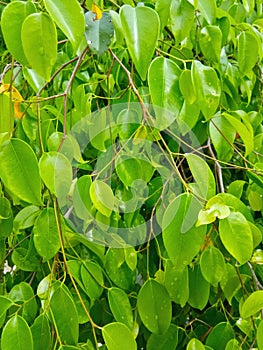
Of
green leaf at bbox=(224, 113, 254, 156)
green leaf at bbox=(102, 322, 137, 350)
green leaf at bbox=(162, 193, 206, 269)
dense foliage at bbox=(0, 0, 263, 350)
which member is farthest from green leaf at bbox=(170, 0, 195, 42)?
green leaf at bbox=(102, 322, 137, 350)

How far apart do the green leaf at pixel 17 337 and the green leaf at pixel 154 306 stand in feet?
0.50

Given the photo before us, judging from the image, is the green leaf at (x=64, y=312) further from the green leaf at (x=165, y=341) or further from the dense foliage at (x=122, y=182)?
the green leaf at (x=165, y=341)

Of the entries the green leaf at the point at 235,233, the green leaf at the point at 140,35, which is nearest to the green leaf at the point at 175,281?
the green leaf at the point at 235,233

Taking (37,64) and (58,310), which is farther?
Result: (58,310)

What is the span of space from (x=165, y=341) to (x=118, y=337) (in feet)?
0.75

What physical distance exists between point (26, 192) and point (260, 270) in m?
0.45

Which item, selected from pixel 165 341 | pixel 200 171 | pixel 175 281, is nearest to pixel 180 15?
pixel 200 171

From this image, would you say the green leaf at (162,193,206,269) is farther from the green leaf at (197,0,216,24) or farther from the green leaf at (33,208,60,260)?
the green leaf at (197,0,216,24)

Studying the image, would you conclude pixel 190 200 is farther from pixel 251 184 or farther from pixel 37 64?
pixel 251 184

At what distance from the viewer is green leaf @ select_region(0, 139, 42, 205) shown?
478 mm

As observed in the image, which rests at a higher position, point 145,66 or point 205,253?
point 145,66

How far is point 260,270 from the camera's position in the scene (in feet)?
2.66

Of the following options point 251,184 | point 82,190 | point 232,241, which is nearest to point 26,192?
point 82,190

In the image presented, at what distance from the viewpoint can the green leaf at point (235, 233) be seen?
1.69 ft
